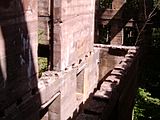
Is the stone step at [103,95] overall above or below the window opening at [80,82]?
above

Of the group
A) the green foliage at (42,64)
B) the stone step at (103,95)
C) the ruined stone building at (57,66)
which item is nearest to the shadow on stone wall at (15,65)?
the ruined stone building at (57,66)

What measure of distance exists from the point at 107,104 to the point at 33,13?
99.1 inches

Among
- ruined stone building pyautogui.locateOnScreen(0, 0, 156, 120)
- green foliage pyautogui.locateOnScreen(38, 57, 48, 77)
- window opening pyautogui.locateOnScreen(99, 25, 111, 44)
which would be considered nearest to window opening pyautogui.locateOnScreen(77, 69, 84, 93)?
ruined stone building pyautogui.locateOnScreen(0, 0, 156, 120)

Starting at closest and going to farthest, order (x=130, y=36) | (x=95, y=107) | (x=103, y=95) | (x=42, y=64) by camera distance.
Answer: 1. (x=95, y=107)
2. (x=103, y=95)
3. (x=42, y=64)
4. (x=130, y=36)

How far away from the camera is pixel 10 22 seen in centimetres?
560

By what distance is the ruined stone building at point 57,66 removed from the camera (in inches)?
227

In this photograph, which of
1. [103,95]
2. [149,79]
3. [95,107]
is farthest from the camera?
[149,79]

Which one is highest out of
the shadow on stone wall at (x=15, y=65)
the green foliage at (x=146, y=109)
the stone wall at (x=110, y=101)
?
the shadow on stone wall at (x=15, y=65)

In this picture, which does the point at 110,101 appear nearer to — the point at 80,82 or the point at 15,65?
the point at 15,65

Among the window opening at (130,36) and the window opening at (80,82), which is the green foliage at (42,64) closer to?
the window opening at (80,82)

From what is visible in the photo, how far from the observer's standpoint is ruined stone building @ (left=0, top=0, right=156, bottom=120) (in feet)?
18.9

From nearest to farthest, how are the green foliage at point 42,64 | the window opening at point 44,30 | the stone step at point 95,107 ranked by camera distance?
the stone step at point 95,107
the window opening at point 44,30
the green foliage at point 42,64

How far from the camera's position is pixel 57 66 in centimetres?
860

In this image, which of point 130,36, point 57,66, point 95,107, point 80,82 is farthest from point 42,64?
point 130,36
